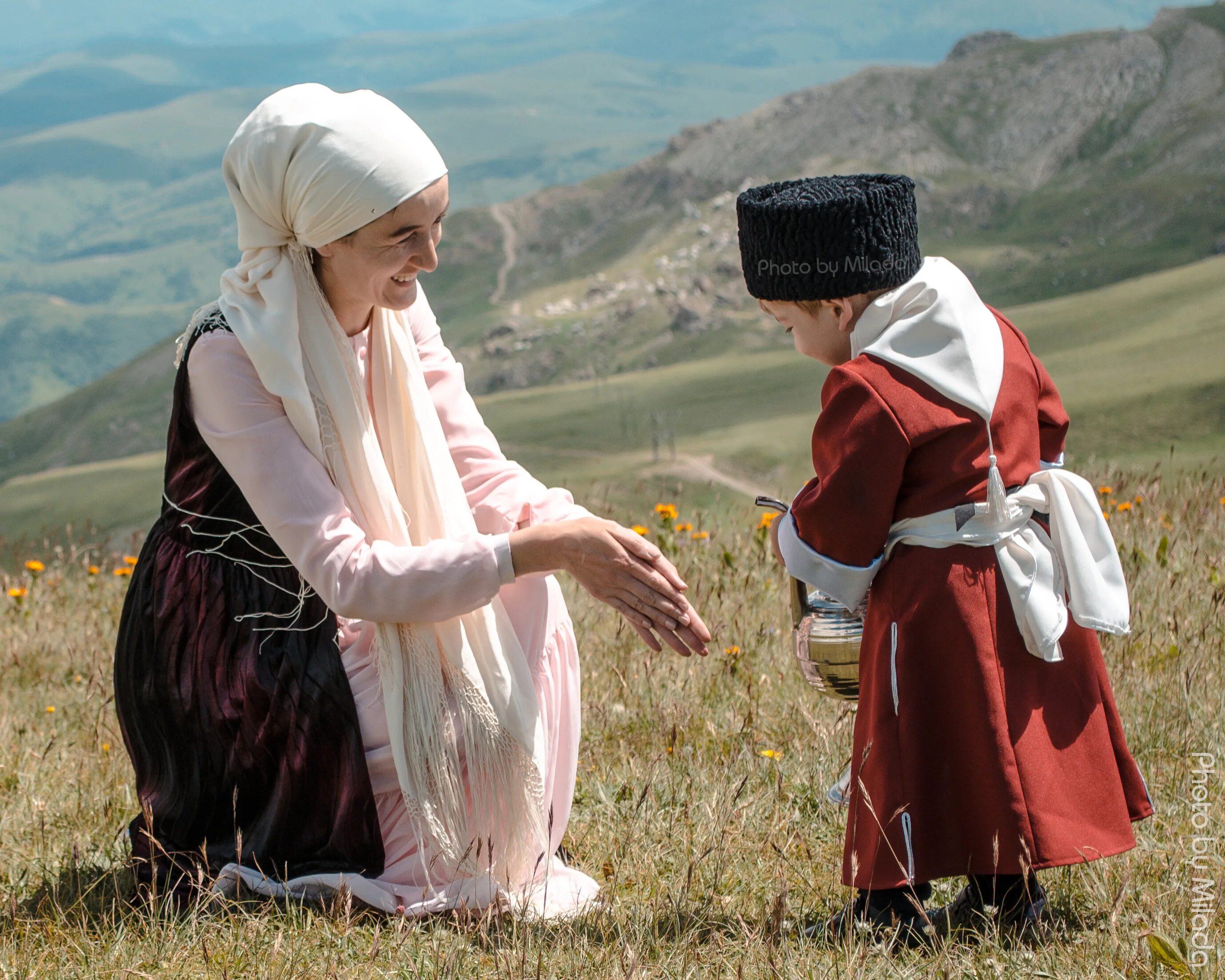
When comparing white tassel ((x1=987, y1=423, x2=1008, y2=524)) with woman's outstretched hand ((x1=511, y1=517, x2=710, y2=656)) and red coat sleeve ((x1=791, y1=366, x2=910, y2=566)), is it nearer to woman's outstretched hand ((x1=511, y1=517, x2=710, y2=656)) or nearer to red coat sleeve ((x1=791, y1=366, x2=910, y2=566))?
red coat sleeve ((x1=791, y1=366, x2=910, y2=566))

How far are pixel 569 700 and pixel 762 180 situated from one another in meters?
43.5

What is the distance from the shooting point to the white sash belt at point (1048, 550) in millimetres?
2172

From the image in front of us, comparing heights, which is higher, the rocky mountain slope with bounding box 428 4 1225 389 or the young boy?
the rocky mountain slope with bounding box 428 4 1225 389

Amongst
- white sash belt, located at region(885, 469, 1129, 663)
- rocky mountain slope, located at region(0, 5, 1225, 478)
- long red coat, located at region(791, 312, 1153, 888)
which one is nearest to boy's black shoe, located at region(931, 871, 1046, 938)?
long red coat, located at region(791, 312, 1153, 888)

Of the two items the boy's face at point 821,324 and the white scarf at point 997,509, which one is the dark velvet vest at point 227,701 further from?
the white scarf at point 997,509

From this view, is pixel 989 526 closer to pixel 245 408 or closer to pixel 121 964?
pixel 245 408

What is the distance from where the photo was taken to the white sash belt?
217 cm

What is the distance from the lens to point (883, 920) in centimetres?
224

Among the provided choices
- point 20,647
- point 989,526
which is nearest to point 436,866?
point 989,526

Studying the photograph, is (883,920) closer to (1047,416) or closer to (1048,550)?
(1048,550)

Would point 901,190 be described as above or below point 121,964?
above

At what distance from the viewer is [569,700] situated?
266 cm

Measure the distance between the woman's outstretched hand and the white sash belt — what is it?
410mm

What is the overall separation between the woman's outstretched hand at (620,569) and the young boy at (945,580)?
0.78 feet
